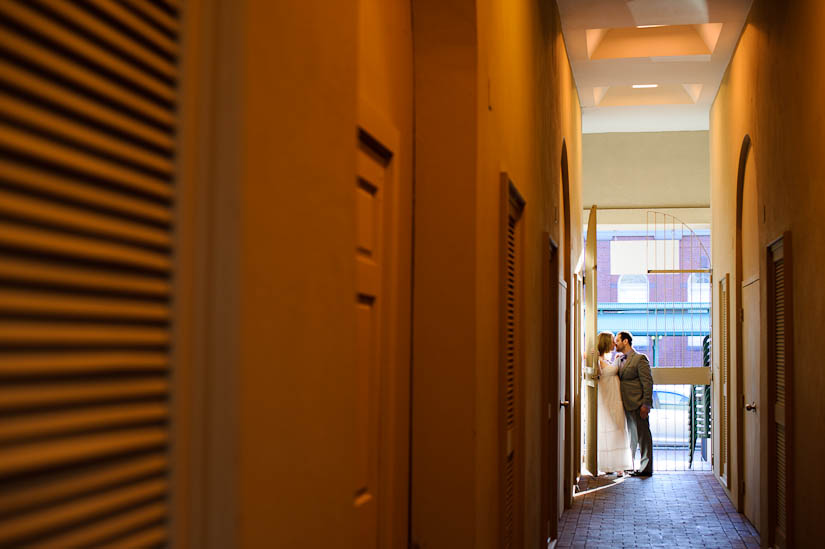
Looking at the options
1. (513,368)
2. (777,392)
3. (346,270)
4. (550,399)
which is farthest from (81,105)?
(550,399)

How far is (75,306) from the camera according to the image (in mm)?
929

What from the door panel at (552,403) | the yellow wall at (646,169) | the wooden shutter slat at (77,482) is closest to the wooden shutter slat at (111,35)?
the wooden shutter slat at (77,482)

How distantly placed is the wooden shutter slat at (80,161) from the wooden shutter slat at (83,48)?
10cm

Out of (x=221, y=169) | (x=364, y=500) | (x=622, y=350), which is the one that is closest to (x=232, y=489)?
(x=221, y=169)

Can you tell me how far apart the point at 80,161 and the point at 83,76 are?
0.09 m

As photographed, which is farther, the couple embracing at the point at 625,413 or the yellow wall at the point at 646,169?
the yellow wall at the point at 646,169

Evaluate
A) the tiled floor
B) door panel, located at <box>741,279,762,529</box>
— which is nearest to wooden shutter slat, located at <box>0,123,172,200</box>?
door panel, located at <box>741,279,762,529</box>

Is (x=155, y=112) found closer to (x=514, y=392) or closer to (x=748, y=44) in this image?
(x=514, y=392)

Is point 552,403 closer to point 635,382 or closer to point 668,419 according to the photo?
point 635,382

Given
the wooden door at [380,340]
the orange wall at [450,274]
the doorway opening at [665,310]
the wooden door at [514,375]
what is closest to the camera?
the wooden door at [380,340]

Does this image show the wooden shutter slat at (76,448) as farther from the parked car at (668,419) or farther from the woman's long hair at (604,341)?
the parked car at (668,419)

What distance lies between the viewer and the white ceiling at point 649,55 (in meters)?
7.14

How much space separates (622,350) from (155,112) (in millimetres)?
10016

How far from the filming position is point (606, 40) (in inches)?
332
